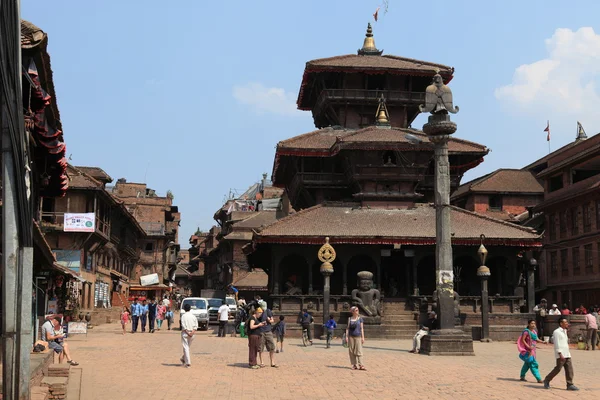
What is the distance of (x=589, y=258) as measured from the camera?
49.3 metres

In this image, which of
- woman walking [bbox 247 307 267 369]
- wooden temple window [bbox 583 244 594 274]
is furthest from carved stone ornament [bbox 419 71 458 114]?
wooden temple window [bbox 583 244 594 274]

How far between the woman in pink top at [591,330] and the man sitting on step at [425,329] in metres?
7.43

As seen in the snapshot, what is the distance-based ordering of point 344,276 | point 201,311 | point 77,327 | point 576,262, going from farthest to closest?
point 576,262 < point 201,311 < point 344,276 < point 77,327

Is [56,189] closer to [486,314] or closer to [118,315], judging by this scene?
[486,314]

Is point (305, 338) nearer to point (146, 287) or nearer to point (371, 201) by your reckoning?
point (371, 201)

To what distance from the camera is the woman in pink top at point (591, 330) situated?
3010cm

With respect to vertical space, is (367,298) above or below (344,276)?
below

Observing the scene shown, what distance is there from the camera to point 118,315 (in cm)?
5603

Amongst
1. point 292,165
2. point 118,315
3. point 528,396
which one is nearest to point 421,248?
point 292,165

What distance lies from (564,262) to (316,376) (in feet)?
130

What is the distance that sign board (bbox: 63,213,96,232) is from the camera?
152 ft

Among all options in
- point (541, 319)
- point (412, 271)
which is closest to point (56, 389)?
point (541, 319)

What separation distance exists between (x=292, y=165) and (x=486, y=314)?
16439 mm

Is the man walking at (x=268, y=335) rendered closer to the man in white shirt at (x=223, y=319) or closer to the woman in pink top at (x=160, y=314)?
the man in white shirt at (x=223, y=319)
